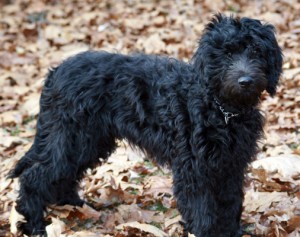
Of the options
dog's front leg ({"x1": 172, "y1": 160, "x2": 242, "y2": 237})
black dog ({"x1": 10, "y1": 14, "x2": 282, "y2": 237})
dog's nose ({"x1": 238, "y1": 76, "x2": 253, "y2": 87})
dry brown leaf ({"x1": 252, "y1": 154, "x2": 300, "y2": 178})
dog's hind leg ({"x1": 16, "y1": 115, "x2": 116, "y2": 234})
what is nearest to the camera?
dog's nose ({"x1": 238, "y1": 76, "x2": 253, "y2": 87})

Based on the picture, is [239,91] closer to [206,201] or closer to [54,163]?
[206,201]

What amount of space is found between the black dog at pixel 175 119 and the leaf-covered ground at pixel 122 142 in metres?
0.37

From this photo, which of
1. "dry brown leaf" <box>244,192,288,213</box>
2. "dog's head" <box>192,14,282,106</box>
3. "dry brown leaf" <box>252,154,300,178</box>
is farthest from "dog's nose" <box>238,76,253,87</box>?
"dry brown leaf" <box>252,154,300,178</box>

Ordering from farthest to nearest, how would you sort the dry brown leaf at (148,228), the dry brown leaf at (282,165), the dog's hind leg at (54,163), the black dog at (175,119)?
the dry brown leaf at (282,165), the dog's hind leg at (54,163), the dry brown leaf at (148,228), the black dog at (175,119)

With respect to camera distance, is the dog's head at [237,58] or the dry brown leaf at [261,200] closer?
the dog's head at [237,58]

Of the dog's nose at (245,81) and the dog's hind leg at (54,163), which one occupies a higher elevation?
the dog's nose at (245,81)

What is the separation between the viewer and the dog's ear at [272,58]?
438 cm

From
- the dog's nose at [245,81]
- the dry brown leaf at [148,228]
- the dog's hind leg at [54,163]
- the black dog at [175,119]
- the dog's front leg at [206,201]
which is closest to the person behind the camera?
the dog's nose at [245,81]

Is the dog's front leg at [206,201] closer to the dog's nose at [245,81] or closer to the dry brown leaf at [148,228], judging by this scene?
the dry brown leaf at [148,228]

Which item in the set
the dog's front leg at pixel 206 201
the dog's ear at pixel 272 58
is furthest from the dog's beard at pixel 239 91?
the dog's front leg at pixel 206 201

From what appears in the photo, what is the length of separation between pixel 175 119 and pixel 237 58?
73 centimetres

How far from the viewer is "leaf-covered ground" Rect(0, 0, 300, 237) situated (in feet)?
16.9

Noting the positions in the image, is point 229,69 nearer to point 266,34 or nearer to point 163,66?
point 266,34

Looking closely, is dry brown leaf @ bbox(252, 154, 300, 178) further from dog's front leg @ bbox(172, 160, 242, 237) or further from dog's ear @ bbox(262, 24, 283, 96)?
dog's ear @ bbox(262, 24, 283, 96)
